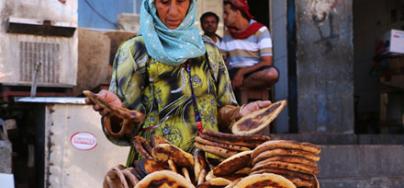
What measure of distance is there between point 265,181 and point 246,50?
13.1 feet

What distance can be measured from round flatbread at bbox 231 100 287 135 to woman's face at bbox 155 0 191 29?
19.8 inches

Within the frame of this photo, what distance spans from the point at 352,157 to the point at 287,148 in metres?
4.09

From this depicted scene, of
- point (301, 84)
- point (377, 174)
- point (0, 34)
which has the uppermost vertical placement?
point (0, 34)

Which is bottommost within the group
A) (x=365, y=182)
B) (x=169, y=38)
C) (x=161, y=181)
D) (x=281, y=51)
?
(x=365, y=182)

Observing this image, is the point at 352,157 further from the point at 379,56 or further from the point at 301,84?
the point at 379,56

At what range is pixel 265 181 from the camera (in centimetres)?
210

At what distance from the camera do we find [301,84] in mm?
7082

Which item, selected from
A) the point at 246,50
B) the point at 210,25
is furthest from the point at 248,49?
the point at 210,25

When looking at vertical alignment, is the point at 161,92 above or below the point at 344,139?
above

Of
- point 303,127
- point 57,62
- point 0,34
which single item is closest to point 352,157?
point 303,127

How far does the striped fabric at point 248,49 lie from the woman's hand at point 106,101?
11.6 feet

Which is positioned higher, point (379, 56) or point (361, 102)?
point (379, 56)

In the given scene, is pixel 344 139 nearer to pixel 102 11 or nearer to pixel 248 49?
pixel 248 49

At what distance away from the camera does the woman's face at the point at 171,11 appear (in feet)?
8.66
